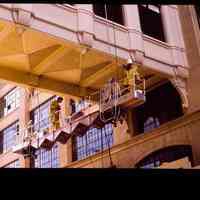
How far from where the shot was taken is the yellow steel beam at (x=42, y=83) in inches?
659

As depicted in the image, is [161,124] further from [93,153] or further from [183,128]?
[93,153]

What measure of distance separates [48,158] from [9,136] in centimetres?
553

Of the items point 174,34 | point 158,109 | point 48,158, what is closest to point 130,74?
point 158,109

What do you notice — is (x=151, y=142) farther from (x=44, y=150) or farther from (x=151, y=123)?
(x=44, y=150)

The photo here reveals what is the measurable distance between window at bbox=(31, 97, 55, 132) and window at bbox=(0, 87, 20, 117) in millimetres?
2853

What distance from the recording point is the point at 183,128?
51.7 ft

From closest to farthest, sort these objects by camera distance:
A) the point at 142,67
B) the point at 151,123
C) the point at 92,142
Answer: the point at 142,67, the point at 151,123, the point at 92,142

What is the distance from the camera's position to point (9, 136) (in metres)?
28.3

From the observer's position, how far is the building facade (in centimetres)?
1474

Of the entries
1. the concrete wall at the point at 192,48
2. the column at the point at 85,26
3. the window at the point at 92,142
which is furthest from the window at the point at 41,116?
the column at the point at 85,26

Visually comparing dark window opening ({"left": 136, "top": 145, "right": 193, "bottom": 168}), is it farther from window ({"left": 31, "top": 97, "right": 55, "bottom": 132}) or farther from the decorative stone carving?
window ({"left": 31, "top": 97, "right": 55, "bottom": 132})
